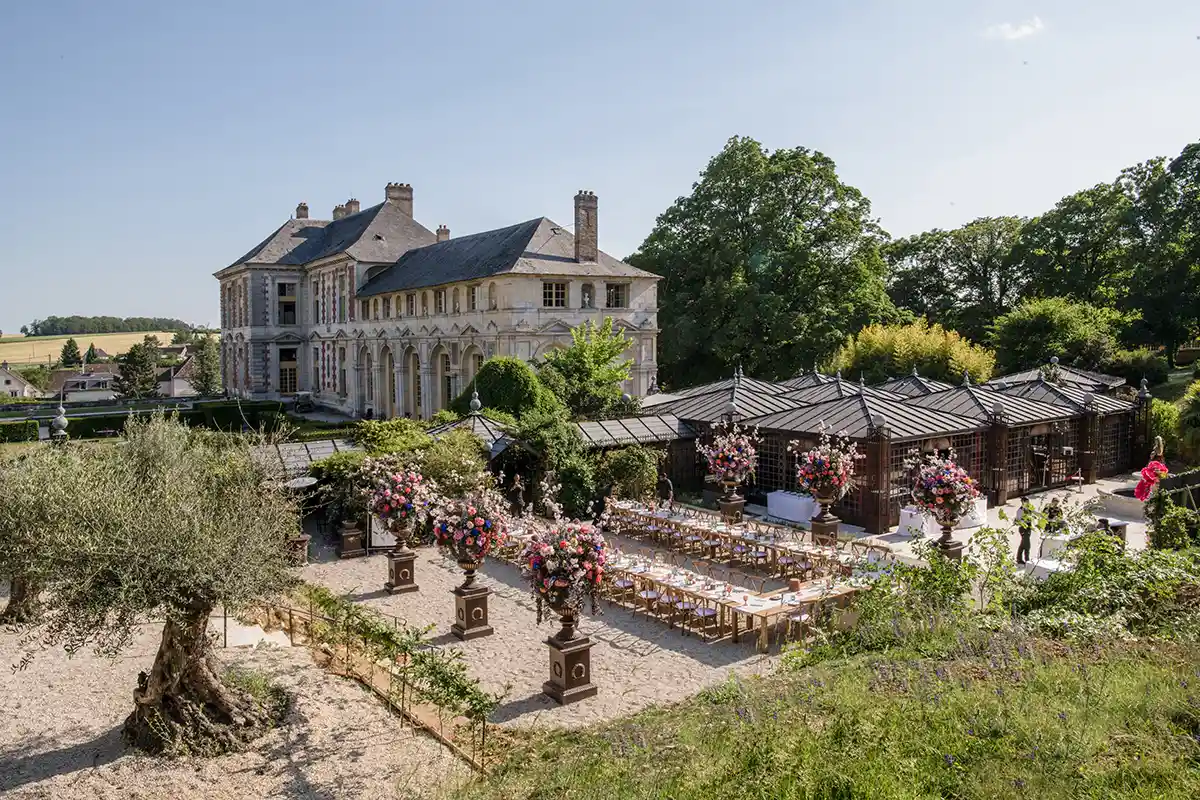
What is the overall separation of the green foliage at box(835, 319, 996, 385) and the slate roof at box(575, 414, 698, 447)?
1236 cm

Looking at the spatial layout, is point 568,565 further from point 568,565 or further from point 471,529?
point 471,529

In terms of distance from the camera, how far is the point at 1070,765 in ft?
A: 18.1

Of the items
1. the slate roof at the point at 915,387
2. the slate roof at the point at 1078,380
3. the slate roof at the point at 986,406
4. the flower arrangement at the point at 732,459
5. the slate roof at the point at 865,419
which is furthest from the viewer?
the slate roof at the point at 1078,380

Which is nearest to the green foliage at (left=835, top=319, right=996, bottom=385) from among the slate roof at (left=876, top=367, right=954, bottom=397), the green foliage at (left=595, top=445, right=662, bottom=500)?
the slate roof at (left=876, top=367, right=954, bottom=397)

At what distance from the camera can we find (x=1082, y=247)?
41.0 metres

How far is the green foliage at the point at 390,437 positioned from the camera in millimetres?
18166

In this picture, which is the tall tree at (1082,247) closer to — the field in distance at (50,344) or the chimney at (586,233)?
the chimney at (586,233)

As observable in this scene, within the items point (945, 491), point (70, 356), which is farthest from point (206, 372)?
point (945, 491)

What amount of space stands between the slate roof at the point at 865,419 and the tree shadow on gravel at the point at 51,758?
13.8 metres

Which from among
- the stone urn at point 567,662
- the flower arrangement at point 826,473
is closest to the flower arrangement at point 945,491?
the flower arrangement at point 826,473

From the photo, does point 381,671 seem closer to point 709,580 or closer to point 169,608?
point 169,608

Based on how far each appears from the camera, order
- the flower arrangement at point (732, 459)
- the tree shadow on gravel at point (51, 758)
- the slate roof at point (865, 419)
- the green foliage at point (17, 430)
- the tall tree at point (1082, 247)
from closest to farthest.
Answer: the tree shadow on gravel at point (51, 758), the flower arrangement at point (732, 459), the slate roof at point (865, 419), the green foliage at point (17, 430), the tall tree at point (1082, 247)

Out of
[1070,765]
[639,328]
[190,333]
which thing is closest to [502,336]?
[639,328]

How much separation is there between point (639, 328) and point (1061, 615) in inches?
1137
